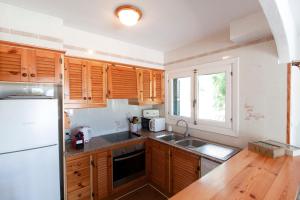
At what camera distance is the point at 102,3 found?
1.44 m

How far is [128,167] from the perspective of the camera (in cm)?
229

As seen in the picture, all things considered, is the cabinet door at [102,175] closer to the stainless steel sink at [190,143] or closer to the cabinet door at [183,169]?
the cabinet door at [183,169]

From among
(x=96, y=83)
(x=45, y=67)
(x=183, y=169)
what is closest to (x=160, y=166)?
(x=183, y=169)

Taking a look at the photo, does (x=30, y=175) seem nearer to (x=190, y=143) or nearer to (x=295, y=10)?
(x=190, y=143)

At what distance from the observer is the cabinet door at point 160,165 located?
222 centimetres

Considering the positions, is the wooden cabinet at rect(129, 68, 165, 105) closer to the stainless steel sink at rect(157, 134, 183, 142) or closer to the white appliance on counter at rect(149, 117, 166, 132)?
the white appliance on counter at rect(149, 117, 166, 132)

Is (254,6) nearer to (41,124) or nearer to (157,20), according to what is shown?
(157,20)

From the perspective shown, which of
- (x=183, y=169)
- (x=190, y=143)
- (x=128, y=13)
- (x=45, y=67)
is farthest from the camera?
(x=190, y=143)

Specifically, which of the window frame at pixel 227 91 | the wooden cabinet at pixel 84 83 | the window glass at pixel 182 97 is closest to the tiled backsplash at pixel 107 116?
the wooden cabinet at pixel 84 83

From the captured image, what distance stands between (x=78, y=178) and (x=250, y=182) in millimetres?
1798

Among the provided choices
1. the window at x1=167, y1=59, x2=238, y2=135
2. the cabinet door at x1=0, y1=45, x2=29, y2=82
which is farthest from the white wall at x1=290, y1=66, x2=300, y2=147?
the cabinet door at x1=0, y1=45, x2=29, y2=82

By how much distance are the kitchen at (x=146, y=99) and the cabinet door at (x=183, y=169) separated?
0.01 m

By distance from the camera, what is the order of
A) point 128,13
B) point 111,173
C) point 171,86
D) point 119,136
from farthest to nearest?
point 171,86 < point 119,136 < point 111,173 < point 128,13

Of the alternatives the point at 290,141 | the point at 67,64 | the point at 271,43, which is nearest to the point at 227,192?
the point at 290,141
